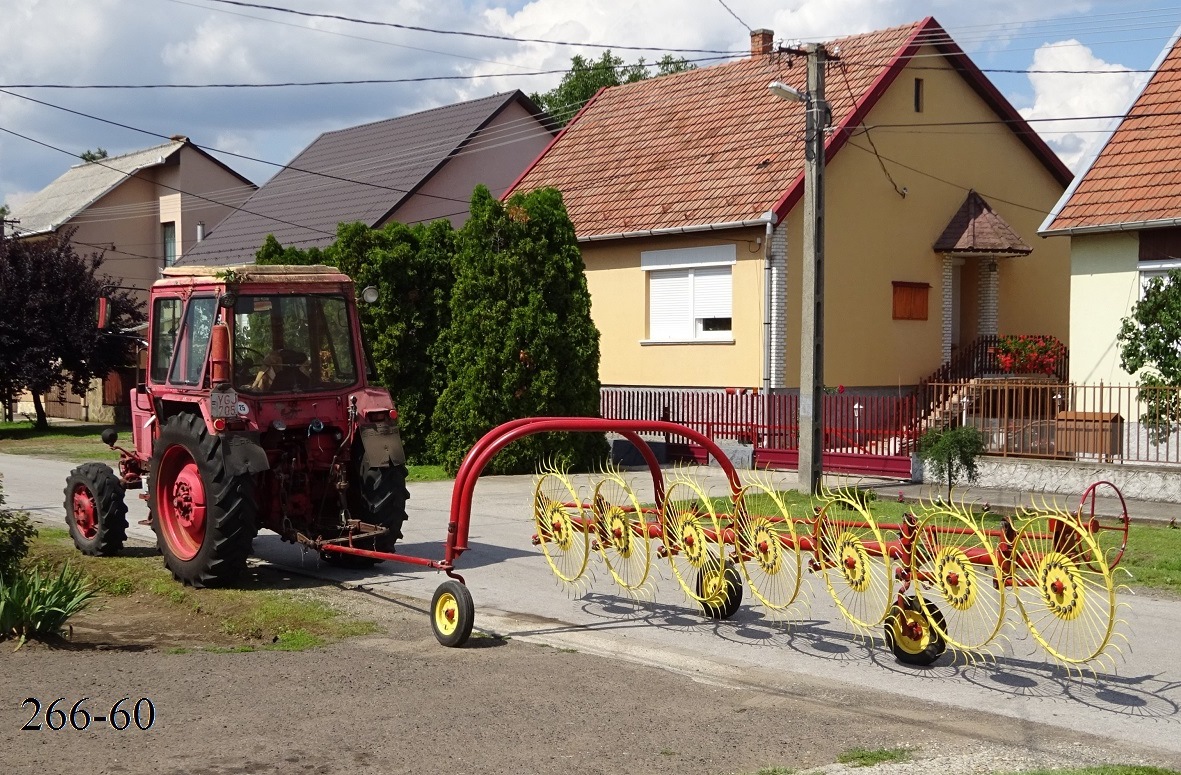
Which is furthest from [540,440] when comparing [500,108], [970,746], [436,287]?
[500,108]

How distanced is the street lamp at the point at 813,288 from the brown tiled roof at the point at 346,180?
18.3 m

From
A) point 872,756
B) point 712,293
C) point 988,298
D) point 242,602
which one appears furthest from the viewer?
point 988,298

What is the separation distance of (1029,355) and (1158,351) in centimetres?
691

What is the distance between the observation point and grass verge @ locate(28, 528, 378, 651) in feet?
28.8

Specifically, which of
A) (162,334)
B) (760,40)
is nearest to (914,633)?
(162,334)

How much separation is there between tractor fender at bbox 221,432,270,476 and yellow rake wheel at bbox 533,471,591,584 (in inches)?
91.3

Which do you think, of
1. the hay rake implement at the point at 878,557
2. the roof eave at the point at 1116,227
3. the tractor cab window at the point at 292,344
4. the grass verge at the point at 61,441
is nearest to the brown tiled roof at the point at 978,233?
the roof eave at the point at 1116,227

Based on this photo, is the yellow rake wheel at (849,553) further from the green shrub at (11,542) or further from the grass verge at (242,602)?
the green shrub at (11,542)

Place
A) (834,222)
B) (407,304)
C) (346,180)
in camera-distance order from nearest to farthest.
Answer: (407,304), (834,222), (346,180)

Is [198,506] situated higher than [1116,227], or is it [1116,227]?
[1116,227]

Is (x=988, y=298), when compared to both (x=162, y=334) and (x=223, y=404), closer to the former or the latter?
(x=162, y=334)

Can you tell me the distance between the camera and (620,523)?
9.11 m

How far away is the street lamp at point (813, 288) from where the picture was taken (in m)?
16.8

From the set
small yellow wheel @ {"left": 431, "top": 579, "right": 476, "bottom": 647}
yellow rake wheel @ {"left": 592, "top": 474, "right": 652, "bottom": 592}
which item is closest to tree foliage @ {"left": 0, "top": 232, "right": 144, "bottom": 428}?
yellow rake wheel @ {"left": 592, "top": 474, "right": 652, "bottom": 592}
